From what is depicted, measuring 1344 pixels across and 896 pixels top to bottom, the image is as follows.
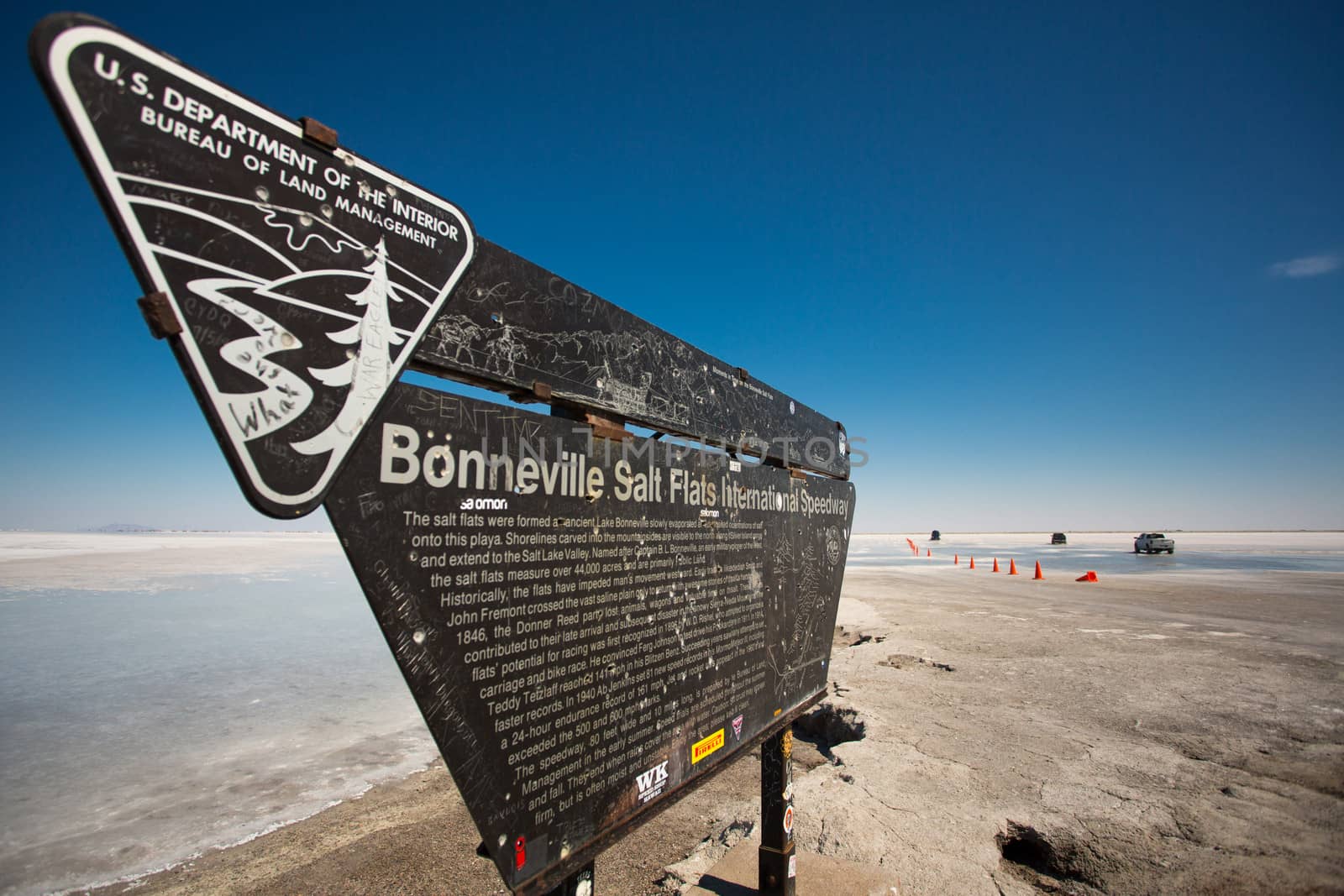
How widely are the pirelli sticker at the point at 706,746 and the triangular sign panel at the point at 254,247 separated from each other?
1.49 m

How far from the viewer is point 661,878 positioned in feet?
11.3

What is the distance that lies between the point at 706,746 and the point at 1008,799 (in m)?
2.91

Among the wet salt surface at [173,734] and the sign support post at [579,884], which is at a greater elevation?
the sign support post at [579,884]

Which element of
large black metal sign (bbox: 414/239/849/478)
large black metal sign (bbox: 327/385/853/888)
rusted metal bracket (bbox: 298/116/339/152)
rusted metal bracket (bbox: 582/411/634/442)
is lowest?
large black metal sign (bbox: 327/385/853/888)

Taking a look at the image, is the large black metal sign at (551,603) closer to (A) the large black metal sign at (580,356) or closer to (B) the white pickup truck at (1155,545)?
(A) the large black metal sign at (580,356)

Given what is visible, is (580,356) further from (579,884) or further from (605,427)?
(579,884)

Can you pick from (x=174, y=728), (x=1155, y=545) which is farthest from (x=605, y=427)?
→ (x=1155, y=545)

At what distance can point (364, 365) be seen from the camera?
3.76 ft

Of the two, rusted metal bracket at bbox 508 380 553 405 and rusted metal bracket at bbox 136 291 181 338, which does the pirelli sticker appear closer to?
rusted metal bracket at bbox 508 380 553 405

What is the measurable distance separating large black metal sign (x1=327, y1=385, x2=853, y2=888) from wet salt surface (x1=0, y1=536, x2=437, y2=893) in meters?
3.81

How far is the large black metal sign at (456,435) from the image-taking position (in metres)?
0.95

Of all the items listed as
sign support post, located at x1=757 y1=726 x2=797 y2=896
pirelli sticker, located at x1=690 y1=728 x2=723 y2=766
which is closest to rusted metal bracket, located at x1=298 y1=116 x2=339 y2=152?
pirelli sticker, located at x1=690 y1=728 x2=723 y2=766

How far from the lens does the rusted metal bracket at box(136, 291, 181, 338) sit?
2.90 ft

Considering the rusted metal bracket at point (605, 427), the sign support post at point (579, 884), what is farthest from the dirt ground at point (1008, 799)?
the rusted metal bracket at point (605, 427)
